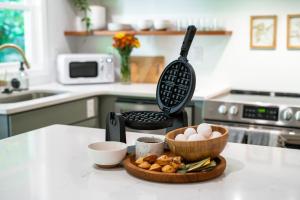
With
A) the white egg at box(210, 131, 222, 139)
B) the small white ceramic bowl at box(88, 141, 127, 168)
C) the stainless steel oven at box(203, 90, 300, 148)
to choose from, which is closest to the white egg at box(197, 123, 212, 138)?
the white egg at box(210, 131, 222, 139)

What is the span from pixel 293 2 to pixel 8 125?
7.56 ft

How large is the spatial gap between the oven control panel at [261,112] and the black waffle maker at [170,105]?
1438mm

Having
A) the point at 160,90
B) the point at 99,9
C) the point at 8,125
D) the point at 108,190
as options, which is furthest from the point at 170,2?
the point at 108,190

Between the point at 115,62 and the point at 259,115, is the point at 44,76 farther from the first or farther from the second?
the point at 259,115

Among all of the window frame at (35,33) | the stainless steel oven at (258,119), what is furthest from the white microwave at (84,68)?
the stainless steel oven at (258,119)

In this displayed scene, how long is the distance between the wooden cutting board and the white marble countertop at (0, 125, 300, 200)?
2152 mm

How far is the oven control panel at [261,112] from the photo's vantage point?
283cm

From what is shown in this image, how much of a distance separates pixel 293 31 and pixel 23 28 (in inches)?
89.7

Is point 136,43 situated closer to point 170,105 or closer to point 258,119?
point 258,119

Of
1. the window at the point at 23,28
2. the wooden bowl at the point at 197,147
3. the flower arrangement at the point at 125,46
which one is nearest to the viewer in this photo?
the wooden bowl at the point at 197,147

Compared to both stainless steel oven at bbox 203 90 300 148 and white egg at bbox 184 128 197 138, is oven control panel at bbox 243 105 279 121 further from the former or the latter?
white egg at bbox 184 128 197 138

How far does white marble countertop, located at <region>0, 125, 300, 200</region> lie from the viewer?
120 centimetres

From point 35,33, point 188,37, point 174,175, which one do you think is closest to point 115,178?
point 174,175

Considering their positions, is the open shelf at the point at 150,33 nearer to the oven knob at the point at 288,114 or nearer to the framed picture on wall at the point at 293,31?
the framed picture on wall at the point at 293,31
